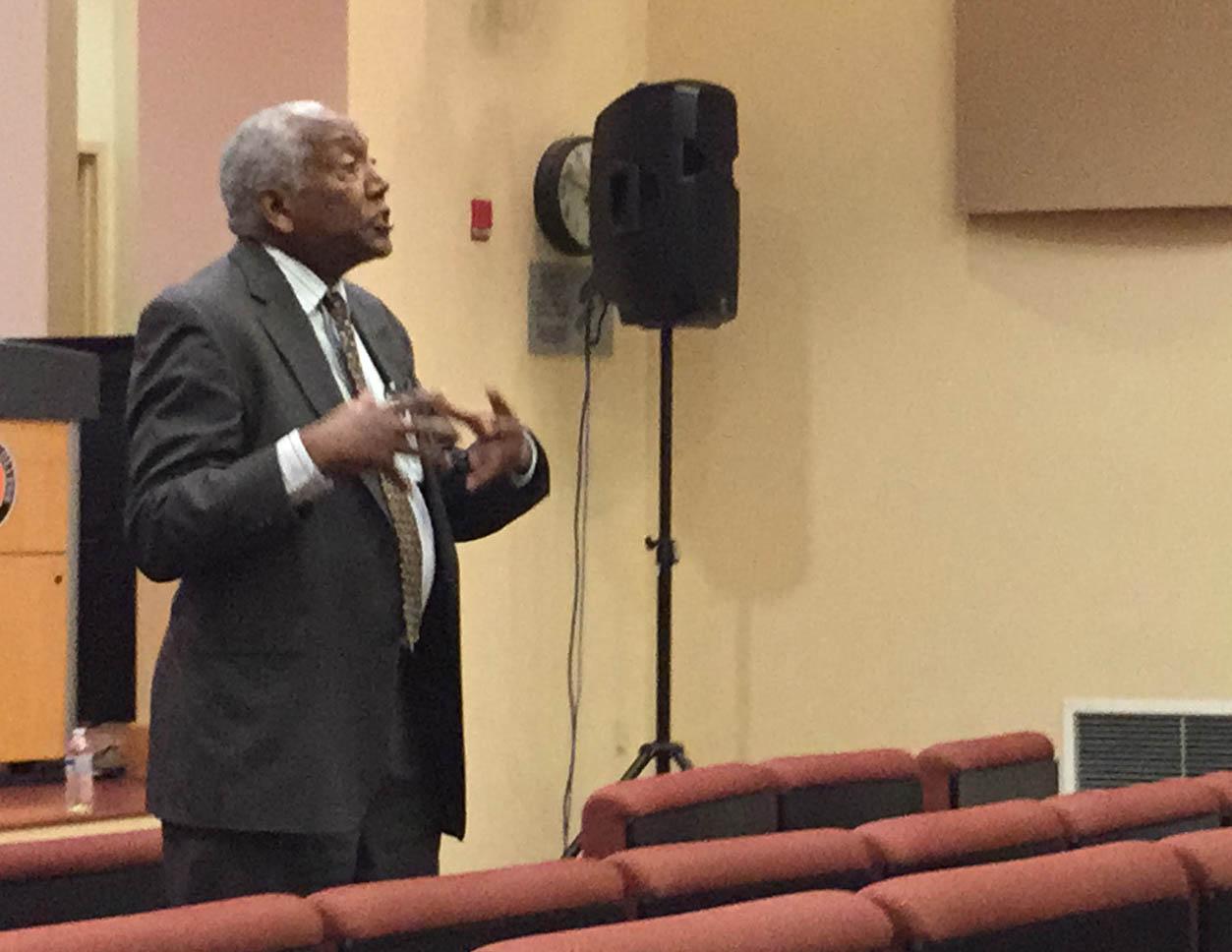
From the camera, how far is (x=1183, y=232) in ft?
13.7

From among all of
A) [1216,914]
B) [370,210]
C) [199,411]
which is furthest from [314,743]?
[1216,914]

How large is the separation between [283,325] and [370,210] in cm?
16

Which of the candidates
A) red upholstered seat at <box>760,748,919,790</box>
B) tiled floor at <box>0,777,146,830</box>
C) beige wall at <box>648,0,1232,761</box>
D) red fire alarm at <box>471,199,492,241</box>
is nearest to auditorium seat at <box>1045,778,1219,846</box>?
red upholstered seat at <box>760,748,919,790</box>

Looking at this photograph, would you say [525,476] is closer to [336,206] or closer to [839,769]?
[336,206]

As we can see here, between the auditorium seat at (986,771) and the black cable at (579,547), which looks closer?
the auditorium seat at (986,771)

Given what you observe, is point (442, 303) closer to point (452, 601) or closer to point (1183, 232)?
point (1183, 232)

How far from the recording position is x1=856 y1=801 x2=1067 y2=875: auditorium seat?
177 cm

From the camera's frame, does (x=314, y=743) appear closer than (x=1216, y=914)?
No

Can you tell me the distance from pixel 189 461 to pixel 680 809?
612 mm

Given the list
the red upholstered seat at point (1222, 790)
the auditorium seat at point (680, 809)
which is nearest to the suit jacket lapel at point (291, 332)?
the auditorium seat at point (680, 809)

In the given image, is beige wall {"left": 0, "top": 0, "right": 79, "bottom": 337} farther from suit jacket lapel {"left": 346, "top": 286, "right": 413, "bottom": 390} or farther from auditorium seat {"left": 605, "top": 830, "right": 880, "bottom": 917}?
auditorium seat {"left": 605, "top": 830, "right": 880, "bottom": 917}

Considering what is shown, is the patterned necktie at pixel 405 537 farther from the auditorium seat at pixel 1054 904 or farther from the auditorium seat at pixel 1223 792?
the auditorium seat at pixel 1223 792

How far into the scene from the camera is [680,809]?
195 centimetres

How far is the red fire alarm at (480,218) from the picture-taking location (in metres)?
4.20
